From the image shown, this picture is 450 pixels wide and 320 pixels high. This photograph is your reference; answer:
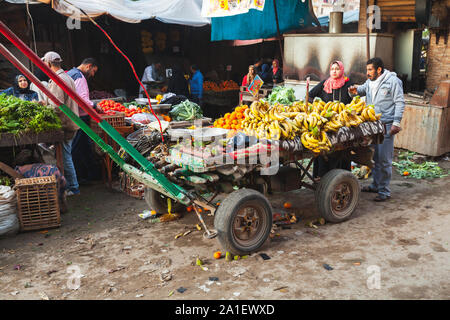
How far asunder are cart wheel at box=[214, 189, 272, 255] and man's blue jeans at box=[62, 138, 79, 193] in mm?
3395

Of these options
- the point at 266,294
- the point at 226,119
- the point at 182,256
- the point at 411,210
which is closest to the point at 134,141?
the point at 226,119

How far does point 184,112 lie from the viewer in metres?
7.90

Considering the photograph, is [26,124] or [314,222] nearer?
[314,222]

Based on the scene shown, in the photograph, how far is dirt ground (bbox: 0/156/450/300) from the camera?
3.98 meters

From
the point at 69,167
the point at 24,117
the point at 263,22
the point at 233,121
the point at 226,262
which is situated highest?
the point at 263,22

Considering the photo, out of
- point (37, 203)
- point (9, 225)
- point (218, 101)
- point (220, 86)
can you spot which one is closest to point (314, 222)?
point (37, 203)

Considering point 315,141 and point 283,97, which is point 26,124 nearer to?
point 315,141

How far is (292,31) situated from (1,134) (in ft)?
30.3

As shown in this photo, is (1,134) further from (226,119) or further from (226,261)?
(226,261)

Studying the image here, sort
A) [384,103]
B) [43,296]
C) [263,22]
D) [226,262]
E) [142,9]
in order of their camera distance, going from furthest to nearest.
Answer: [263,22] → [142,9] → [384,103] → [226,262] → [43,296]

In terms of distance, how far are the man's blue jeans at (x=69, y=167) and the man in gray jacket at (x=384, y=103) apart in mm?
4671

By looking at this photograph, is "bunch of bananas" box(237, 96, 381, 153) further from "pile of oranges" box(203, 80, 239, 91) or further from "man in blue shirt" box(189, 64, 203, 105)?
"pile of oranges" box(203, 80, 239, 91)

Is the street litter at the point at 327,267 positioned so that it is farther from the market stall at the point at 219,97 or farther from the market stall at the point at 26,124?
the market stall at the point at 219,97

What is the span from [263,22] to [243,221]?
353 inches
